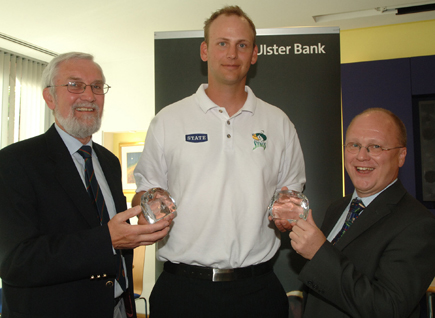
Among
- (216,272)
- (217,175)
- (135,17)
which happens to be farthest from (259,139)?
(135,17)

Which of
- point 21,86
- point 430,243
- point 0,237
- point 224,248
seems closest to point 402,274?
point 430,243

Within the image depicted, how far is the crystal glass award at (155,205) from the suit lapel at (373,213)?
787 mm

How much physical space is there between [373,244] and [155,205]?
3.06 feet

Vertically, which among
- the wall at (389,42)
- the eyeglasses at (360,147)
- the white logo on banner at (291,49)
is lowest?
the eyeglasses at (360,147)

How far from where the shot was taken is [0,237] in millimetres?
1559

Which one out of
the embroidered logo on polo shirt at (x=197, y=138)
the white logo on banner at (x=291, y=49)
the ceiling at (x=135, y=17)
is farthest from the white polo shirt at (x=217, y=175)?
the ceiling at (x=135, y=17)

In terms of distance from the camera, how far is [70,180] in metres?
1.71

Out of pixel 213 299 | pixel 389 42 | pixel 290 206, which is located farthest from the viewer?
pixel 389 42

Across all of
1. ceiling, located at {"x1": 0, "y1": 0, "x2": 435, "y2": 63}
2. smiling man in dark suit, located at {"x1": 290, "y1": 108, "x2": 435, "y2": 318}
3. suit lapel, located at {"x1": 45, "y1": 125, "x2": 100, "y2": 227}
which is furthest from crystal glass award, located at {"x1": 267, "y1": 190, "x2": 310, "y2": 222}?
ceiling, located at {"x1": 0, "y1": 0, "x2": 435, "y2": 63}

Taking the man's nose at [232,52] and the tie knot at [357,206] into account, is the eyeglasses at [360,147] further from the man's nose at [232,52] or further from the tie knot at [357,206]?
the man's nose at [232,52]

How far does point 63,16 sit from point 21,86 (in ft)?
6.80

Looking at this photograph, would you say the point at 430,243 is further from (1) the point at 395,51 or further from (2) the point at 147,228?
(1) the point at 395,51

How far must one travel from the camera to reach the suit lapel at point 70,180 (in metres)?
1.69

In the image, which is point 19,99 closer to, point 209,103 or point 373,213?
point 209,103
